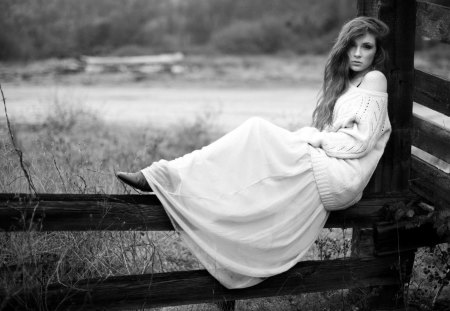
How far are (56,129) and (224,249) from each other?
553 centimetres

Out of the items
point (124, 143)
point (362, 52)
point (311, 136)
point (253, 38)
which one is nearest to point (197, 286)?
point (311, 136)

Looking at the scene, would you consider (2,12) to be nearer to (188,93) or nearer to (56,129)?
(188,93)

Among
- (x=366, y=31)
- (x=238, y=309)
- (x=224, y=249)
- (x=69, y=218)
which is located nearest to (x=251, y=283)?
(x=224, y=249)

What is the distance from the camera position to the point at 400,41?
161 inches

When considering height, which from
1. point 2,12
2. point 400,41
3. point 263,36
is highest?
point 400,41

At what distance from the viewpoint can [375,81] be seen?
13.0 ft

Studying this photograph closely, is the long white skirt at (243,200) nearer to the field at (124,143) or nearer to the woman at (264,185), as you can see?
the woman at (264,185)

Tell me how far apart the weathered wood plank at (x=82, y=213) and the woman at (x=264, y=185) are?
0.36 ft

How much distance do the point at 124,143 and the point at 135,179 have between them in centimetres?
463

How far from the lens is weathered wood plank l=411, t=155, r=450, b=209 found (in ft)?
13.4

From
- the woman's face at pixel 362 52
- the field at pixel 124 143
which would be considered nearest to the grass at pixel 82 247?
the field at pixel 124 143

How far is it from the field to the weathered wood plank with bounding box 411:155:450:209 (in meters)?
0.34

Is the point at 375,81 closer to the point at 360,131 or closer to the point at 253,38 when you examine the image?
the point at 360,131

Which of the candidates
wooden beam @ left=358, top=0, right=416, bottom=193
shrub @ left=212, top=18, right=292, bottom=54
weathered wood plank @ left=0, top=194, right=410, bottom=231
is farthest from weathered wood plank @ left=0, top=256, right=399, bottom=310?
shrub @ left=212, top=18, right=292, bottom=54
